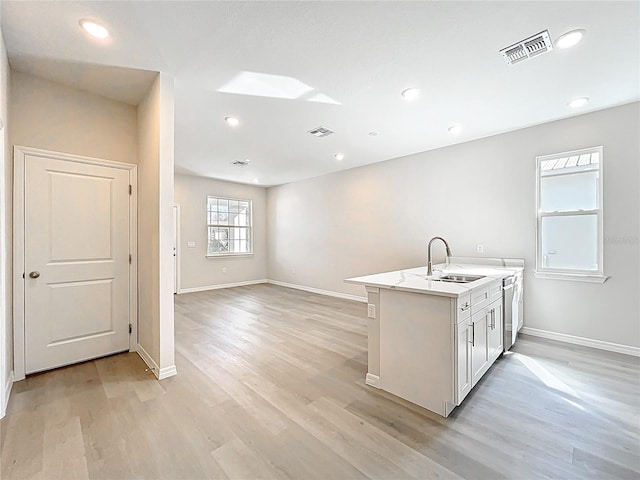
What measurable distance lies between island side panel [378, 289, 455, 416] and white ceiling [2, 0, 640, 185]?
195 cm

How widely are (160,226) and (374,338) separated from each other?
87.0 inches

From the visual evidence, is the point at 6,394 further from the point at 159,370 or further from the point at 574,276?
the point at 574,276

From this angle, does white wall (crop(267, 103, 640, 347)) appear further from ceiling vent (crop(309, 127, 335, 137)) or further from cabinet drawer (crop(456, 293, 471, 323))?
cabinet drawer (crop(456, 293, 471, 323))

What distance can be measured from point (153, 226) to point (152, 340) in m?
1.13

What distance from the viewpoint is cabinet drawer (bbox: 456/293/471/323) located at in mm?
1960

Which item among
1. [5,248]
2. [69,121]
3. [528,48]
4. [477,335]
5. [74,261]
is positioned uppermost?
[528,48]

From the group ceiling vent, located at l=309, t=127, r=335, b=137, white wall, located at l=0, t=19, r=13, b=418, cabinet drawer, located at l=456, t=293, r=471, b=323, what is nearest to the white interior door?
white wall, located at l=0, t=19, r=13, b=418

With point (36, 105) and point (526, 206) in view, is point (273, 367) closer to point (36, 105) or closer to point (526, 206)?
point (36, 105)

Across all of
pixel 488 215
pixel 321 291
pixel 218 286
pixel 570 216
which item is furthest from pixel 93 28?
pixel 218 286

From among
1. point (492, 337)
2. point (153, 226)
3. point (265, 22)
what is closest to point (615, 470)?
point (492, 337)

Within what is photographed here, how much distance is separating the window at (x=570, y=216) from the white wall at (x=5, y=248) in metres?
5.44

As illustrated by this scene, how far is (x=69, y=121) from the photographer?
2.80 m

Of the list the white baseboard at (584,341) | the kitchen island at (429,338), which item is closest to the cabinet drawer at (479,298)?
the kitchen island at (429,338)

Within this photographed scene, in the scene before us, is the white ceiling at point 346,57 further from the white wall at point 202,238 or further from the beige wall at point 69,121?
the white wall at point 202,238
